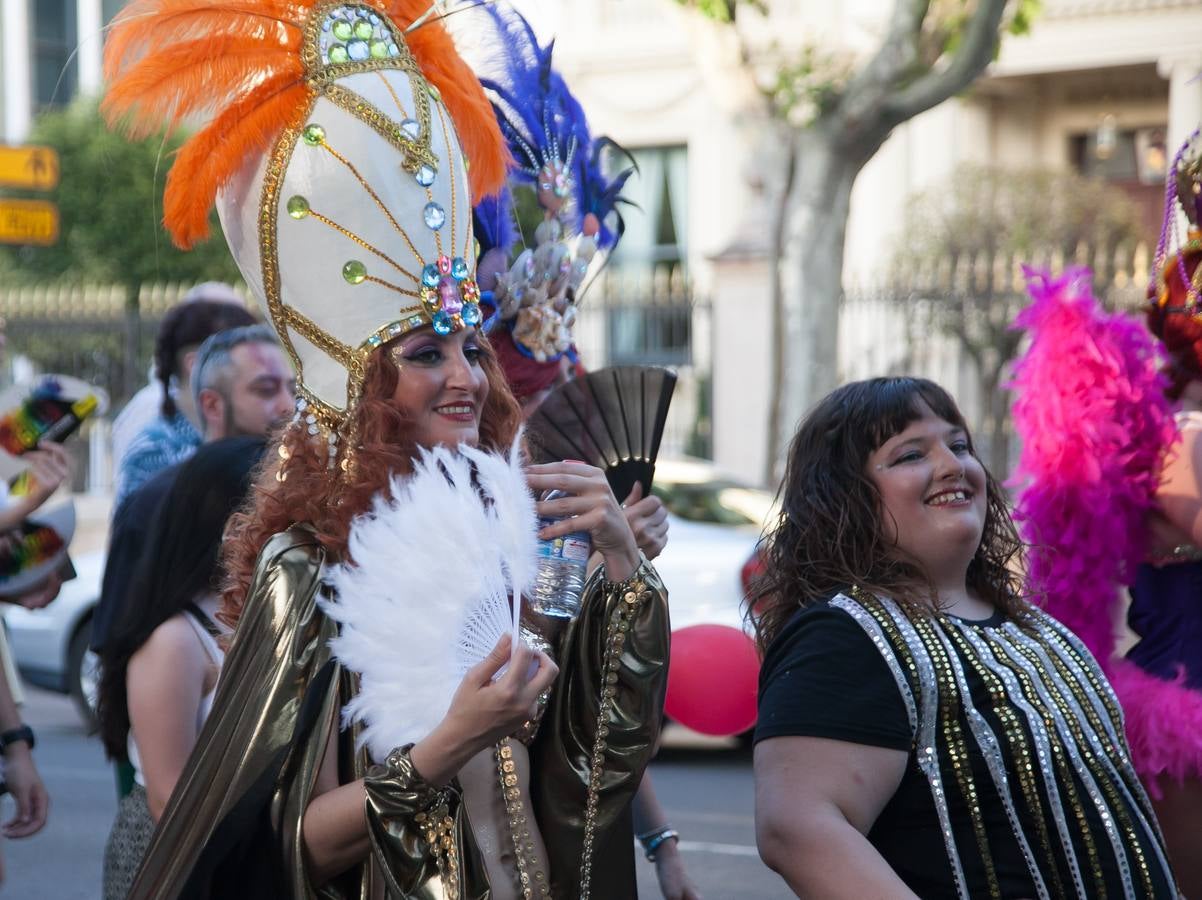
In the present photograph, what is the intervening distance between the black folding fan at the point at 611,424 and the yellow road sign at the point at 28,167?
28.2ft

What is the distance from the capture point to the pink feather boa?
11.7ft

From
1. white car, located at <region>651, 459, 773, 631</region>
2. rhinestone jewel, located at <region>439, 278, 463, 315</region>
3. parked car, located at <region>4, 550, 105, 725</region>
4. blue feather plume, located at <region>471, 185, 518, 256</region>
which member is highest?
blue feather plume, located at <region>471, 185, 518, 256</region>

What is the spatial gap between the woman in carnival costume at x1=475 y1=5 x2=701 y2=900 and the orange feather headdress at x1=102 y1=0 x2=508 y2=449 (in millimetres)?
812

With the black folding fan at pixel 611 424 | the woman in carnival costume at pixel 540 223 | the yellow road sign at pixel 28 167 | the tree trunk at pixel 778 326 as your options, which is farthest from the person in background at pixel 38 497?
the tree trunk at pixel 778 326

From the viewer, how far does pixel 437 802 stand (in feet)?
7.41

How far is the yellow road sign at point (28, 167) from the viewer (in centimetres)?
1054

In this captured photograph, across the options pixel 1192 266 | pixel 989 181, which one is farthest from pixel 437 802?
pixel 989 181

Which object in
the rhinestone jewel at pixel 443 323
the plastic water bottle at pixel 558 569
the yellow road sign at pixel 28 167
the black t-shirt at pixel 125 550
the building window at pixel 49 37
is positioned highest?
the building window at pixel 49 37

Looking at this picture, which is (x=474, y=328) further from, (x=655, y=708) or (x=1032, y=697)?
(x=1032, y=697)

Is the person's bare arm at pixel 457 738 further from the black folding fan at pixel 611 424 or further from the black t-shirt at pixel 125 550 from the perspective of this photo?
the black t-shirt at pixel 125 550

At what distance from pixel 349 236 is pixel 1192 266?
7.16 ft

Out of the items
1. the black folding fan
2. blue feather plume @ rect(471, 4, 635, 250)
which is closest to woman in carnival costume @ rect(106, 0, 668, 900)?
the black folding fan

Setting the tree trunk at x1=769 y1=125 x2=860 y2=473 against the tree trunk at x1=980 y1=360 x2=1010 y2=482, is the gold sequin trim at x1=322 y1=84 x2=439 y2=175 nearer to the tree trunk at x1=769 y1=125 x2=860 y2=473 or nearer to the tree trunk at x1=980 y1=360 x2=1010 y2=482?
the tree trunk at x1=769 y1=125 x2=860 y2=473

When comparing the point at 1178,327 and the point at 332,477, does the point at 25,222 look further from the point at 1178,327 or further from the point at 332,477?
the point at 332,477
